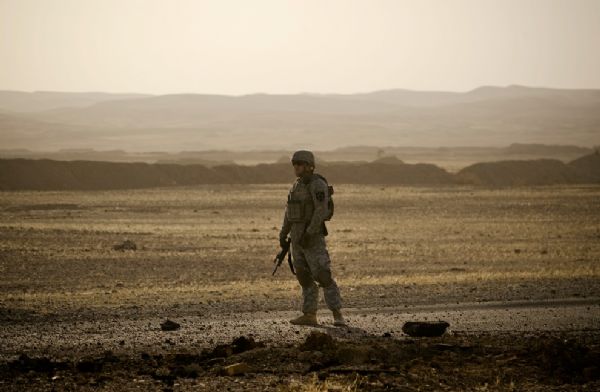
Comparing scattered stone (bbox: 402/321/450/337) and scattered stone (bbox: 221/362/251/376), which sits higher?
scattered stone (bbox: 402/321/450/337)

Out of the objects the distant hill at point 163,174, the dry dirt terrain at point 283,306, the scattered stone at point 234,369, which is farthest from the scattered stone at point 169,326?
Result: the distant hill at point 163,174

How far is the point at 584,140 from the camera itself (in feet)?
513

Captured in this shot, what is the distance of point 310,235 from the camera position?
1094 centimetres

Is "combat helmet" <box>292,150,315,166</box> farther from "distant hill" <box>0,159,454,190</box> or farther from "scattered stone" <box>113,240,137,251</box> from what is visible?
"distant hill" <box>0,159,454,190</box>

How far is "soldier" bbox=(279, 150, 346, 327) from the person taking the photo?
1091cm

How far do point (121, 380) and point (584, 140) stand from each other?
15607 cm

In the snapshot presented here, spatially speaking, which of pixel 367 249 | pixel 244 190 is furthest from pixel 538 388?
pixel 244 190

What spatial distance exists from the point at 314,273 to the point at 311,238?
1.34 ft

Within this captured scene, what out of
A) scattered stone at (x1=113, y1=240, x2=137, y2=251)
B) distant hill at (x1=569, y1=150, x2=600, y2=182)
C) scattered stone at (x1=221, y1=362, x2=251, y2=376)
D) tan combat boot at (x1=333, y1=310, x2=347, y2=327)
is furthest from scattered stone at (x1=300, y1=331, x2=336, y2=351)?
distant hill at (x1=569, y1=150, x2=600, y2=182)

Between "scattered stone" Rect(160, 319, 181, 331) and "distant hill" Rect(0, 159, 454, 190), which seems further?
"distant hill" Rect(0, 159, 454, 190)

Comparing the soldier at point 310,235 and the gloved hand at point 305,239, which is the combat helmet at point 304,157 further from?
the gloved hand at point 305,239

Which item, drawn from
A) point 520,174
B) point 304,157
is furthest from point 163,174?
point 304,157

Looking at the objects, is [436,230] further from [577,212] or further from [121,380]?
[121,380]

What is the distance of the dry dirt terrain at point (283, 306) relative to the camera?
862cm
